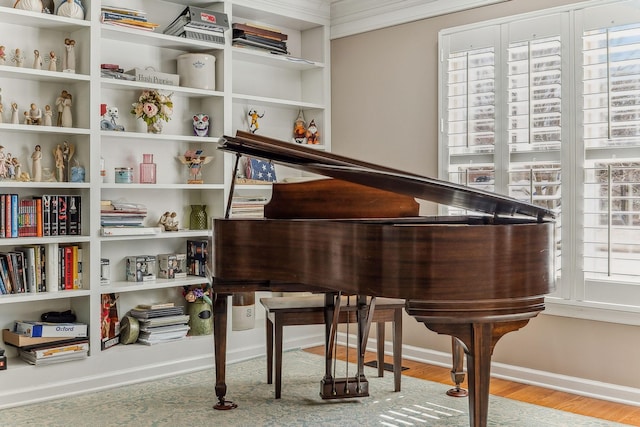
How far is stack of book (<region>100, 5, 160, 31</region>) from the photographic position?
388 centimetres

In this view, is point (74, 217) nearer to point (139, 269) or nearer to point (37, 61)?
point (139, 269)

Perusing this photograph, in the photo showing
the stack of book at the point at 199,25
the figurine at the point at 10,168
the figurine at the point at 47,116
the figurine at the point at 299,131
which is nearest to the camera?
the figurine at the point at 10,168

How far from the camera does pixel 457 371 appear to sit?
3.60 meters

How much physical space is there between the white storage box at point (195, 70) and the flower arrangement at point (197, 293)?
4.39ft

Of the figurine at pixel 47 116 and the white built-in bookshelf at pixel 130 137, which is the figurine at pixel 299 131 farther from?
the figurine at pixel 47 116

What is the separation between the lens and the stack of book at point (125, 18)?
3.88 metres

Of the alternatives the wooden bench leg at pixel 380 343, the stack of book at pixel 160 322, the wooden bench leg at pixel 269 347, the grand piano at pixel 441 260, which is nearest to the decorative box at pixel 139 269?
the stack of book at pixel 160 322

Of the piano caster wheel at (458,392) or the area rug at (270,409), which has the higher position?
the piano caster wheel at (458,392)

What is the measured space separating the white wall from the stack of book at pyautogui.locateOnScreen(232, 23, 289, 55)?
1.64ft

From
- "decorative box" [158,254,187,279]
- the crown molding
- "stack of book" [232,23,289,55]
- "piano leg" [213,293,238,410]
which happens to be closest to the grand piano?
"piano leg" [213,293,238,410]

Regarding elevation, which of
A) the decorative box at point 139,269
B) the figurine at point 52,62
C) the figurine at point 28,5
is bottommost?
the decorative box at point 139,269

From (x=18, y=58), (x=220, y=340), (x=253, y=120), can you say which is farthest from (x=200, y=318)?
(x=18, y=58)

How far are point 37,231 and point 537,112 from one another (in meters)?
2.98

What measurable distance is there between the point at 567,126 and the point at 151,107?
2.52 m
